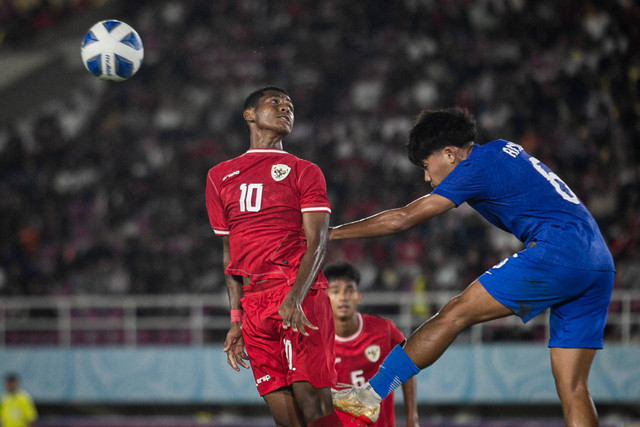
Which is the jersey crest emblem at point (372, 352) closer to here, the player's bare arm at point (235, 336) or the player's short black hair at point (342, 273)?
the player's short black hair at point (342, 273)

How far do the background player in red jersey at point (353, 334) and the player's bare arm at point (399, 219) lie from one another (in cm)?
144

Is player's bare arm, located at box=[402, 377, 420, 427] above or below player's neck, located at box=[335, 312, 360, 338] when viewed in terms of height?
below

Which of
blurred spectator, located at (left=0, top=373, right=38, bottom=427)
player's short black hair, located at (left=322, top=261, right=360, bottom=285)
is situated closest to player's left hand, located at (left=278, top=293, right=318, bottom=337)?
player's short black hair, located at (left=322, top=261, right=360, bottom=285)

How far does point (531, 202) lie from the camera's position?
4.74 meters

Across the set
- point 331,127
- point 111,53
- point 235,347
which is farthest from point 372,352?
point 331,127

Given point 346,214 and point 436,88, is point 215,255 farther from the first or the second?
point 436,88

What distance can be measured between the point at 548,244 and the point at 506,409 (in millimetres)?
9369

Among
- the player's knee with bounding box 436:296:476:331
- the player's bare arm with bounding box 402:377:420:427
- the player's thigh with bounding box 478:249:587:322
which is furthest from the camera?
the player's bare arm with bounding box 402:377:420:427

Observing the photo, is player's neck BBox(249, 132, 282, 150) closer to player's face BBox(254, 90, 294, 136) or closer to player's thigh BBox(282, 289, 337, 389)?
player's face BBox(254, 90, 294, 136)

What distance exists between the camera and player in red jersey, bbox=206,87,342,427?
482cm

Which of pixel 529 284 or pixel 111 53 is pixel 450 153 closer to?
pixel 529 284

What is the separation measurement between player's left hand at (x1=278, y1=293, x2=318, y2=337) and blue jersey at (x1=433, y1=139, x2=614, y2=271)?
103 cm

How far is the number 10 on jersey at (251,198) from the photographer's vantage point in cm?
498

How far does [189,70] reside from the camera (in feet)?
62.3
